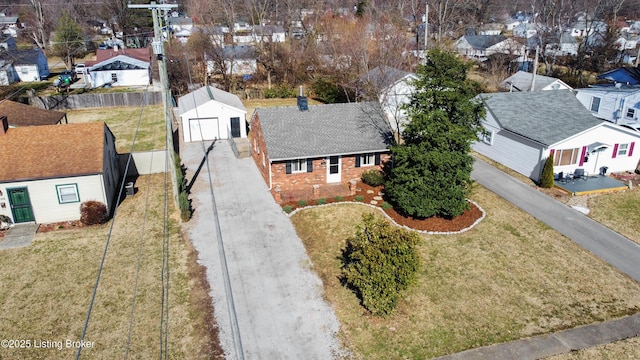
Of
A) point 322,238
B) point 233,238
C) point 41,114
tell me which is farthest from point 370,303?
point 41,114

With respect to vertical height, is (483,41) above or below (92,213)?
above

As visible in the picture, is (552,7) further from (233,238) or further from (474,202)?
(233,238)

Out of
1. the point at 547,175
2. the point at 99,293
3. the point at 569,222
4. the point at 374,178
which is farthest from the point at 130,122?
the point at 569,222

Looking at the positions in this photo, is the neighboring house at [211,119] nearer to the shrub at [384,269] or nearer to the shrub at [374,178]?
the shrub at [374,178]

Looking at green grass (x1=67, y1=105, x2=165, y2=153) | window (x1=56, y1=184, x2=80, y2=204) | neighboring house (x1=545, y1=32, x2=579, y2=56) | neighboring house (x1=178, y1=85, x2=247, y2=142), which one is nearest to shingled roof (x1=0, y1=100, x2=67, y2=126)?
green grass (x1=67, y1=105, x2=165, y2=153)

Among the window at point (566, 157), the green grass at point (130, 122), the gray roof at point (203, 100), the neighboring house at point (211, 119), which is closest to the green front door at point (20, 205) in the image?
the green grass at point (130, 122)

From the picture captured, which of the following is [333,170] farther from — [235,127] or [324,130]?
[235,127]
